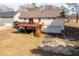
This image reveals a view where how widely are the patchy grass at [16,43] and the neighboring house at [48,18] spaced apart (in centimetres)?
17

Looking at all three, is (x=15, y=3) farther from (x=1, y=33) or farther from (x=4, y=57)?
(x=4, y=57)

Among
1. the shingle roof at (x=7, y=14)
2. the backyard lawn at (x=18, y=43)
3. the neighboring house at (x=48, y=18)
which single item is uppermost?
the shingle roof at (x=7, y=14)

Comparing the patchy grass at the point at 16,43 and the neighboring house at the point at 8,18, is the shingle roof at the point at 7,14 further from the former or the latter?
the patchy grass at the point at 16,43

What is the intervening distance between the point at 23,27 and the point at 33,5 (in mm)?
260

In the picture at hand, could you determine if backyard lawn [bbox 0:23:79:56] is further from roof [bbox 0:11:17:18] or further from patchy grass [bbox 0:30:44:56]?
roof [bbox 0:11:17:18]

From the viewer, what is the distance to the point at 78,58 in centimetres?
228

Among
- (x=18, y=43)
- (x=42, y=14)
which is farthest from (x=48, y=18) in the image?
(x=18, y=43)

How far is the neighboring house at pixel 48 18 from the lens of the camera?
2.27 m

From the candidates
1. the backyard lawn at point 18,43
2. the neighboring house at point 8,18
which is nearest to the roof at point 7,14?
the neighboring house at point 8,18

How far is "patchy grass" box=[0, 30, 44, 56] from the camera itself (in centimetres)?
229

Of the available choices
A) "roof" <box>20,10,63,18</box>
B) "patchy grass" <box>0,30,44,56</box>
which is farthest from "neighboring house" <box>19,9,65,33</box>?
"patchy grass" <box>0,30,44,56</box>

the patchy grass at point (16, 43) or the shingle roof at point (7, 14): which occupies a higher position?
the shingle roof at point (7, 14)

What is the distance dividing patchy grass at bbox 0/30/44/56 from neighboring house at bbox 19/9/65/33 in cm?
17

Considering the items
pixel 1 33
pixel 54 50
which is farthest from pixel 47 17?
pixel 1 33
